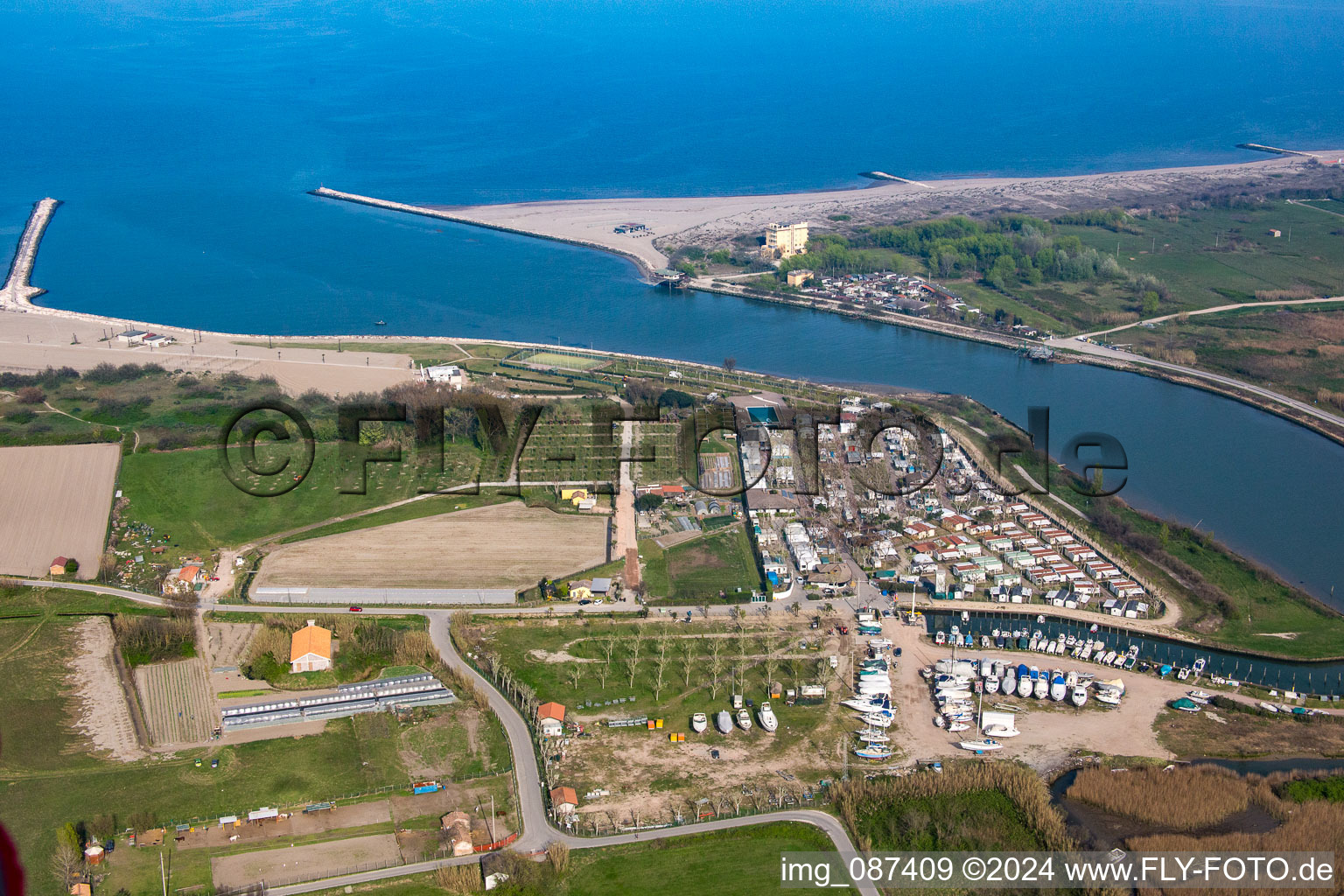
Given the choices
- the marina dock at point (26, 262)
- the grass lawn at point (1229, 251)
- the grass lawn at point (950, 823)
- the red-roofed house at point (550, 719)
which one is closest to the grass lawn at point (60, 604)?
the red-roofed house at point (550, 719)

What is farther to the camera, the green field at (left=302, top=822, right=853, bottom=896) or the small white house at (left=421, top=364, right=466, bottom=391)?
the small white house at (left=421, top=364, right=466, bottom=391)

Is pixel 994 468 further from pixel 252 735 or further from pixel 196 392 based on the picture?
pixel 196 392

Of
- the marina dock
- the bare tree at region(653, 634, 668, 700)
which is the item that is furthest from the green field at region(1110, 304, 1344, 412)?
the marina dock

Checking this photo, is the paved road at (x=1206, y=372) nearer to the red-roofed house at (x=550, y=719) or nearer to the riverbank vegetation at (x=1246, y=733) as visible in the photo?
the riverbank vegetation at (x=1246, y=733)

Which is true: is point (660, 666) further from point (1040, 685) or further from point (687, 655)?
point (1040, 685)

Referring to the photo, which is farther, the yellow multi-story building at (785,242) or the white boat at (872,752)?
the yellow multi-story building at (785,242)

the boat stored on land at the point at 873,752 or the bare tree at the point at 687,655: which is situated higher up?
the bare tree at the point at 687,655

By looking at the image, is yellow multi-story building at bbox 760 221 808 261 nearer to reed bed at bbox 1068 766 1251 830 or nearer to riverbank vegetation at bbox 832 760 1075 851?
reed bed at bbox 1068 766 1251 830
